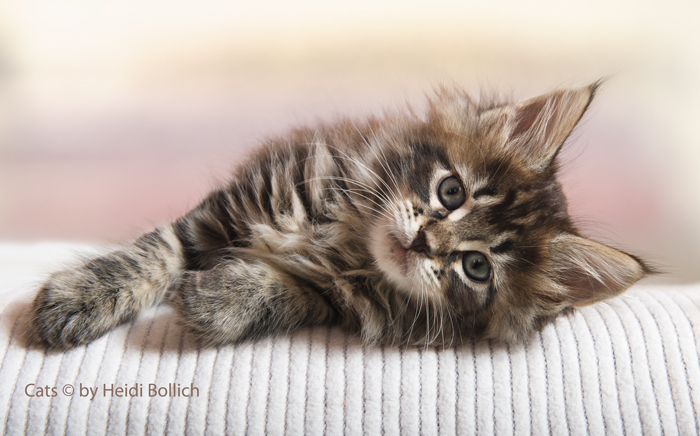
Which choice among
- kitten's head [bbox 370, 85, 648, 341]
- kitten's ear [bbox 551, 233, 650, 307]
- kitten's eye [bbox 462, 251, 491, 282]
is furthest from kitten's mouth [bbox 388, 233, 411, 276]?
kitten's ear [bbox 551, 233, 650, 307]

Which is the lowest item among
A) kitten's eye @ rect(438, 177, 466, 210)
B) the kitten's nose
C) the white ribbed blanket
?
the white ribbed blanket

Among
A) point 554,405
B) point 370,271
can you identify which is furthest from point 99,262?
point 554,405

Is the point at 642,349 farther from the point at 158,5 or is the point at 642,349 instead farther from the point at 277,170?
the point at 158,5

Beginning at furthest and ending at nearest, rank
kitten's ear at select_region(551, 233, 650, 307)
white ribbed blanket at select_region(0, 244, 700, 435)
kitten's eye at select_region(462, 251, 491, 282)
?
kitten's eye at select_region(462, 251, 491, 282) → kitten's ear at select_region(551, 233, 650, 307) → white ribbed blanket at select_region(0, 244, 700, 435)

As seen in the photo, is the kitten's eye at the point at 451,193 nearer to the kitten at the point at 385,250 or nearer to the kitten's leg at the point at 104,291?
the kitten at the point at 385,250

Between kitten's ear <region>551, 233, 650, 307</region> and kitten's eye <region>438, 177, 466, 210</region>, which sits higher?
kitten's eye <region>438, 177, 466, 210</region>

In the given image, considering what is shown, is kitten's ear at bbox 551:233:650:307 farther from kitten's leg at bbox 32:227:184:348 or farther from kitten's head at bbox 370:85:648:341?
kitten's leg at bbox 32:227:184:348

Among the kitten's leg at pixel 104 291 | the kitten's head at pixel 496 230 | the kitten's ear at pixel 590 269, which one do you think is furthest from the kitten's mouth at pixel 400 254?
the kitten's leg at pixel 104 291

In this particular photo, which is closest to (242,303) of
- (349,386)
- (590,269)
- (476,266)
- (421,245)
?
(349,386)
